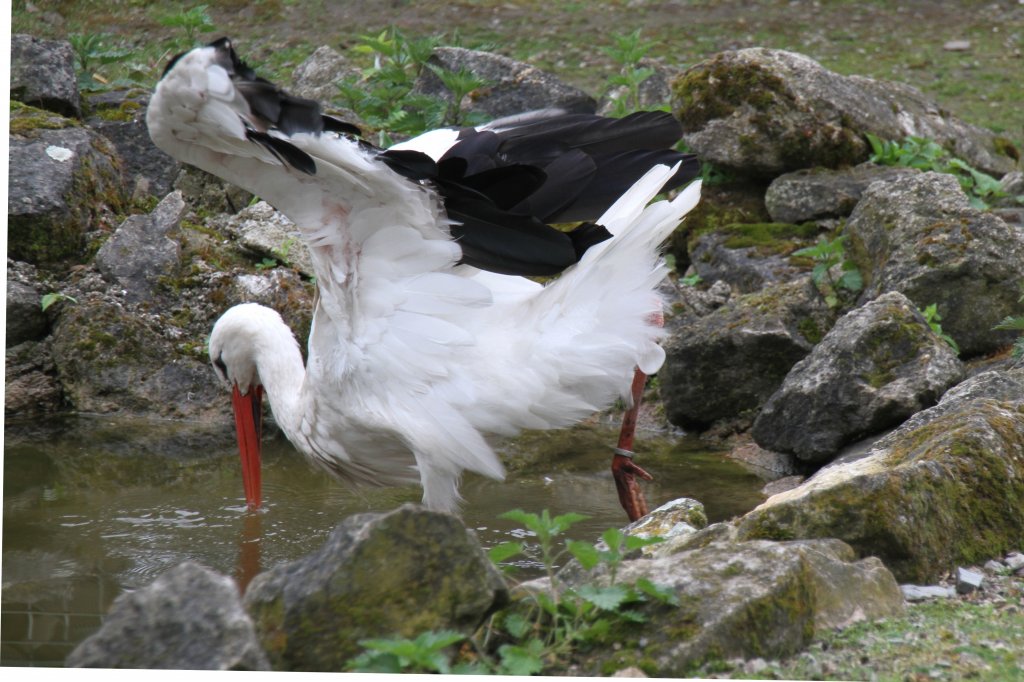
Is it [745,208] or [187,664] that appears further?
[745,208]

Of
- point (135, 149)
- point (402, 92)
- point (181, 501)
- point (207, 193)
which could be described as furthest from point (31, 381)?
point (402, 92)

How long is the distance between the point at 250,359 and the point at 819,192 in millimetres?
3783

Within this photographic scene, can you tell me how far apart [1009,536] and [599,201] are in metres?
1.94

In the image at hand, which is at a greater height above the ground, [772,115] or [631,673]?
[772,115]

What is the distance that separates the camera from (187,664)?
2.55 metres

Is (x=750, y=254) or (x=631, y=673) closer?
(x=631, y=673)

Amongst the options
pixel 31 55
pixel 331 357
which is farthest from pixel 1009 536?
pixel 31 55

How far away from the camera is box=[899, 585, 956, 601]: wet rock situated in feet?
11.1

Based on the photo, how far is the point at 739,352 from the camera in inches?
230

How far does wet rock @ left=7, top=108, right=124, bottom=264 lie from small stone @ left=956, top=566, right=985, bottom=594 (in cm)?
525

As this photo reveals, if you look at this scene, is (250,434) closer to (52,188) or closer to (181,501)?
(181,501)

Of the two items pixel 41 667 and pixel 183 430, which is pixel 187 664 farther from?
pixel 183 430

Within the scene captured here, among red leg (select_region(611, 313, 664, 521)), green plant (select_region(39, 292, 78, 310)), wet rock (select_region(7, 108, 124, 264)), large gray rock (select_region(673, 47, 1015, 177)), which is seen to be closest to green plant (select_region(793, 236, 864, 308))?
large gray rock (select_region(673, 47, 1015, 177))

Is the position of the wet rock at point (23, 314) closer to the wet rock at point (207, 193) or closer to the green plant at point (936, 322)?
the wet rock at point (207, 193)
